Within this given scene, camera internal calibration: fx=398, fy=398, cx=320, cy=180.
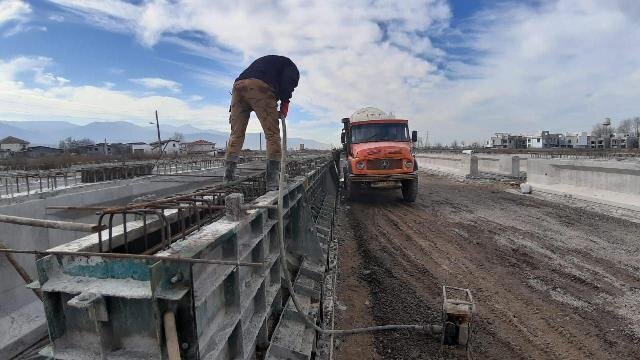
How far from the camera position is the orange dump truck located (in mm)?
12875

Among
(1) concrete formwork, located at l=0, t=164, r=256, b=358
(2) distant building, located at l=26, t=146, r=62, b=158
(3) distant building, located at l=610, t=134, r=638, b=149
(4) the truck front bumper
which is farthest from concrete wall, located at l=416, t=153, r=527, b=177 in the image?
(3) distant building, located at l=610, t=134, r=638, b=149

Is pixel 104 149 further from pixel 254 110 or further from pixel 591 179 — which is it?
pixel 591 179

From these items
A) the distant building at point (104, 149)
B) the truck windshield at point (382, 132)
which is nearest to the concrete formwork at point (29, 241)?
the truck windshield at point (382, 132)

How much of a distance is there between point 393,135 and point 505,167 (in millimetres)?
10515

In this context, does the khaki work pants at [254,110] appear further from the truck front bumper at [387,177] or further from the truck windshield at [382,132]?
the truck windshield at [382,132]

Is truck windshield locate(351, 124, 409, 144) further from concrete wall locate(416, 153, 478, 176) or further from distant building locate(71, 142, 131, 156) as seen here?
distant building locate(71, 142, 131, 156)

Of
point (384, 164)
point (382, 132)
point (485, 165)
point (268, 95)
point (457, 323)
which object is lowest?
point (457, 323)

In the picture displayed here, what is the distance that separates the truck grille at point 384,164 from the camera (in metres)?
12.9

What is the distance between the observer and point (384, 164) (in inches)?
509

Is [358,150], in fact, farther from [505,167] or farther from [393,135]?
[505,167]

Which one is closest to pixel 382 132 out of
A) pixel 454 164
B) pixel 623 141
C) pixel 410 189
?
pixel 410 189

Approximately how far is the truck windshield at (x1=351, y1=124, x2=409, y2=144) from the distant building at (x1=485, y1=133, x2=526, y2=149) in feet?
325

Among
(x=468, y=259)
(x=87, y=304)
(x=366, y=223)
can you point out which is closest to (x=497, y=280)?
(x=468, y=259)

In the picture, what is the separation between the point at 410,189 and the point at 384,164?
48.5 inches
